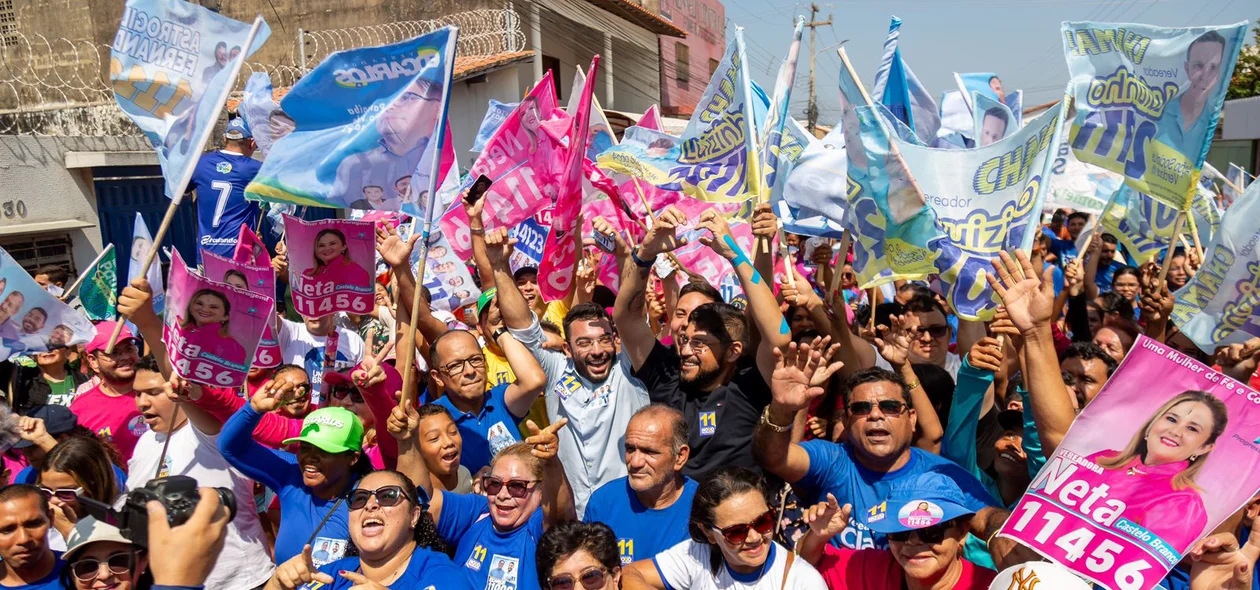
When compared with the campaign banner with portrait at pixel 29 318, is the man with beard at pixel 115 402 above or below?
below

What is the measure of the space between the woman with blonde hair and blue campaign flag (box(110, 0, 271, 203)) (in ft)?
14.9

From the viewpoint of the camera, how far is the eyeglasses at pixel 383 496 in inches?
137

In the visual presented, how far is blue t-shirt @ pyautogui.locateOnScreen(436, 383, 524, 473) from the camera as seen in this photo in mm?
4523

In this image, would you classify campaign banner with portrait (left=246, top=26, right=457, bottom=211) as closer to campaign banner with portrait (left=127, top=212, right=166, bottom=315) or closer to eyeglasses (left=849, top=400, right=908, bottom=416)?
campaign banner with portrait (left=127, top=212, right=166, bottom=315)

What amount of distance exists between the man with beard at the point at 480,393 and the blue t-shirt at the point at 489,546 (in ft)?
2.06

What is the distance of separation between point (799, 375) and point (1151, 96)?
2676 mm

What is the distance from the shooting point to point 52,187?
12.0 m

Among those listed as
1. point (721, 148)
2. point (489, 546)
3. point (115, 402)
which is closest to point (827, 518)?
point (489, 546)

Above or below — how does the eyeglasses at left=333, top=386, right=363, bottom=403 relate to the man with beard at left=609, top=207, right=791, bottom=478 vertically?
below

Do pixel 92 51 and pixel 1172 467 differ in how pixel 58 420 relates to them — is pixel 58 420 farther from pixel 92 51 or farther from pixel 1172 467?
pixel 92 51

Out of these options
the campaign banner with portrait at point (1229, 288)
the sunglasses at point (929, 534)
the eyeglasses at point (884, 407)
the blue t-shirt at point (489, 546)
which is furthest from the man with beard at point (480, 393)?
the campaign banner with portrait at point (1229, 288)

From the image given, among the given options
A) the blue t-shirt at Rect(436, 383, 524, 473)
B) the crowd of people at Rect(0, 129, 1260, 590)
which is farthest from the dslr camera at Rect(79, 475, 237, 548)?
the blue t-shirt at Rect(436, 383, 524, 473)

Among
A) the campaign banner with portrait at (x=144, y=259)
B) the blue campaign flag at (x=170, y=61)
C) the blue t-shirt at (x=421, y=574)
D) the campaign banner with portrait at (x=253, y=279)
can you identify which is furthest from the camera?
the campaign banner with portrait at (x=144, y=259)

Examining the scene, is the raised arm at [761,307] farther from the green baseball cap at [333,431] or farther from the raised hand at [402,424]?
the green baseball cap at [333,431]
